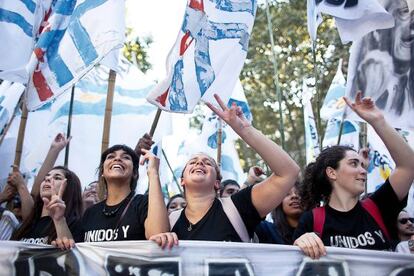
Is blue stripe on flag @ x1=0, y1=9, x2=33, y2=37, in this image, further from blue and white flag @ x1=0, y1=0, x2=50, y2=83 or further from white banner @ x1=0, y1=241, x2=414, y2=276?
white banner @ x1=0, y1=241, x2=414, y2=276

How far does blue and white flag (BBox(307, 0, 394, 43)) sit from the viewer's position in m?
5.47

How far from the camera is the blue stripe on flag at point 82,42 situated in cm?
553

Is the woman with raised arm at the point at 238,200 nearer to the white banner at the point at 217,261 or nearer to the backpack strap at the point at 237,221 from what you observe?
the backpack strap at the point at 237,221

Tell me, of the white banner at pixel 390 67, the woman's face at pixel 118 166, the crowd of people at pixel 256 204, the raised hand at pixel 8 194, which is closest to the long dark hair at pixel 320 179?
the crowd of people at pixel 256 204

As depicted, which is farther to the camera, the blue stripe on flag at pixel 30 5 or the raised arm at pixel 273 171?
the blue stripe on flag at pixel 30 5

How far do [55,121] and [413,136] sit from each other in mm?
4174

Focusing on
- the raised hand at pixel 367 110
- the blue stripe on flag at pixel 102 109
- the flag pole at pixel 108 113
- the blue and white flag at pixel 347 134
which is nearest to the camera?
the raised hand at pixel 367 110

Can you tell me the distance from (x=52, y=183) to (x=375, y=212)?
7.40 ft

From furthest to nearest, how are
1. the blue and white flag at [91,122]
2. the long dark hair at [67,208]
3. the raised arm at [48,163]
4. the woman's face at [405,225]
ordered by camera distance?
the blue and white flag at [91,122] → the raised arm at [48,163] → the woman's face at [405,225] → the long dark hair at [67,208]

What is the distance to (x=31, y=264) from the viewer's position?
152 inches

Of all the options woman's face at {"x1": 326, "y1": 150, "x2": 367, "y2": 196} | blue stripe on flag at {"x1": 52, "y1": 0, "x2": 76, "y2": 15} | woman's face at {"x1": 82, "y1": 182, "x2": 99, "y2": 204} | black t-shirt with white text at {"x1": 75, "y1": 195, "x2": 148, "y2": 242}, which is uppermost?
blue stripe on flag at {"x1": 52, "y1": 0, "x2": 76, "y2": 15}

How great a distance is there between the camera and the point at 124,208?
4164mm

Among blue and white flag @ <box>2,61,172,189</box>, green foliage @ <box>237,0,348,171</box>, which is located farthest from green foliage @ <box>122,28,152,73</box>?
blue and white flag @ <box>2,61,172,189</box>

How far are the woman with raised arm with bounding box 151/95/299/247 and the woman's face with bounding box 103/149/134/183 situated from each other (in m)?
0.57
